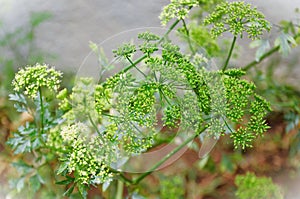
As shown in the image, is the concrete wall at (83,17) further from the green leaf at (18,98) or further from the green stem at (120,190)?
the green stem at (120,190)

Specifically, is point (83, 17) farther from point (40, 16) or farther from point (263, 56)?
point (263, 56)

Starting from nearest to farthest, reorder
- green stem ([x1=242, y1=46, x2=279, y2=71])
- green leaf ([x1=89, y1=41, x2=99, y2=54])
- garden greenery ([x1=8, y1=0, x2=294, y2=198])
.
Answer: garden greenery ([x1=8, y1=0, x2=294, y2=198]), green leaf ([x1=89, y1=41, x2=99, y2=54]), green stem ([x1=242, y1=46, x2=279, y2=71])

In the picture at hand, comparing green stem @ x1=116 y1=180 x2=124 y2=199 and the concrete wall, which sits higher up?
the concrete wall

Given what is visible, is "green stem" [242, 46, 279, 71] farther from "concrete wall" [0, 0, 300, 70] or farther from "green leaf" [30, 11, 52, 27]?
"green leaf" [30, 11, 52, 27]

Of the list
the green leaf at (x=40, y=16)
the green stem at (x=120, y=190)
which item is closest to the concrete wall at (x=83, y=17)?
the green leaf at (x=40, y=16)

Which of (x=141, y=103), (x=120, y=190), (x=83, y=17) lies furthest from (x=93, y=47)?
(x=120, y=190)

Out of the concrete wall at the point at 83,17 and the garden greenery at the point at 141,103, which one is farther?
the concrete wall at the point at 83,17

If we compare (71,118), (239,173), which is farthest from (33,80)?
(239,173)

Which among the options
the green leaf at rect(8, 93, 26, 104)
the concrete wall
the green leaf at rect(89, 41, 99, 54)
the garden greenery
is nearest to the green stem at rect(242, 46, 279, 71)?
the concrete wall

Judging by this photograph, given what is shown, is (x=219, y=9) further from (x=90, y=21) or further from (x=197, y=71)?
(x=90, y=21)
